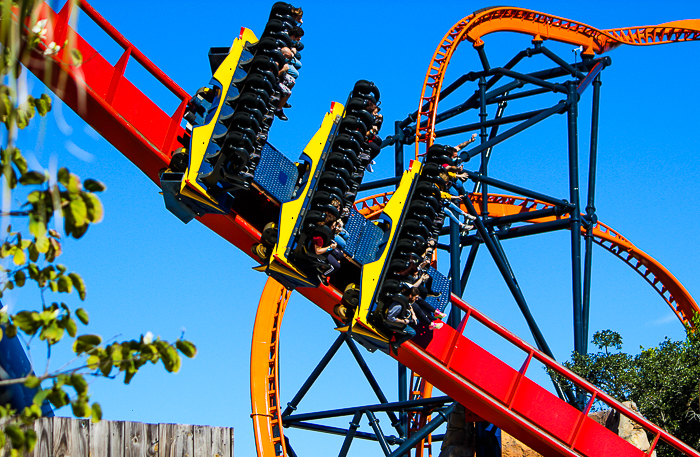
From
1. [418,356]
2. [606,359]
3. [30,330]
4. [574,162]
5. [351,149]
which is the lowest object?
[30,330]

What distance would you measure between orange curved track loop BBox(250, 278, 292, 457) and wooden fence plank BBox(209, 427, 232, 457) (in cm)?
878

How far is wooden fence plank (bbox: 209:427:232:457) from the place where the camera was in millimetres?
3495

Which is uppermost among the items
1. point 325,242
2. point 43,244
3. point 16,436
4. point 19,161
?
point 325,242

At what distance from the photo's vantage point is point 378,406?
1146cm

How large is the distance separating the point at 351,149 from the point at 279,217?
103 cm

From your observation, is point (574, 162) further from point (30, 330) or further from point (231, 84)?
point (30, 330)

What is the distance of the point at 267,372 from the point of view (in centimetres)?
1232

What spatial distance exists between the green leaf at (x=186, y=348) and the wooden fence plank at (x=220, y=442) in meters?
1.78

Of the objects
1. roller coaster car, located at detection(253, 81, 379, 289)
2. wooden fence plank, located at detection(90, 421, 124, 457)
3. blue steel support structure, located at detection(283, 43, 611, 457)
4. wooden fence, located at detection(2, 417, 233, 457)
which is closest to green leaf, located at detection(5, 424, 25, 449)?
wooden fence, located at detection(2, 417, 233, 457)

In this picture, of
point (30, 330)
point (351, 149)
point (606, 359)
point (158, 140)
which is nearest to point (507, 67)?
point (606, 359)

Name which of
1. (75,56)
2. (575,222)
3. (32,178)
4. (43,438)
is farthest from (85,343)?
(575,222)

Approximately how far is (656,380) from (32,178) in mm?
12015

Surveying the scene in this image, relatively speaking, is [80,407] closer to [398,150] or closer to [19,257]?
[19,257]

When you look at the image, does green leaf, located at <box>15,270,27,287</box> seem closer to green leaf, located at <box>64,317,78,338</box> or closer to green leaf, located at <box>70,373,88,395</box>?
green leaf, located at <box>64,317,78,338</box>
